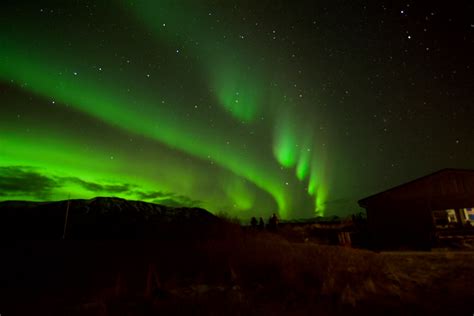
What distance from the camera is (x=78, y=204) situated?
78.8m

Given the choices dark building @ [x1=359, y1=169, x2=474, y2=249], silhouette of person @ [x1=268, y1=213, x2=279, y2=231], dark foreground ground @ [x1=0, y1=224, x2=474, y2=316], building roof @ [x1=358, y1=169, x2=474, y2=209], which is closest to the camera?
dark foreground ground @ [x1=0, y1=224, x2=474, y2=316]

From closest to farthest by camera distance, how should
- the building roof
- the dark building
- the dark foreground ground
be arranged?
the dark foreground ground < the building roof < the dark building

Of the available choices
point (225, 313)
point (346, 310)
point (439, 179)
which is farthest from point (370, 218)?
point (225, 313)

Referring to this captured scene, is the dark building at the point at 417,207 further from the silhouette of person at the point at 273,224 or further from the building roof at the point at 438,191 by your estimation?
the silhouette of person at the point at 273,224

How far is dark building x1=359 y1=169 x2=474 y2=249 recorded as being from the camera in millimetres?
15016

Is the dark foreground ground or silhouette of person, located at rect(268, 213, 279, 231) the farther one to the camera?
silhouette of person, located at rect(268, 213, 279, 231)

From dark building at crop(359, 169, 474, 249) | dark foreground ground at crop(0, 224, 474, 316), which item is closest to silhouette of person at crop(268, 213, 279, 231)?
dark building at crop(359, 169, 474, 249)

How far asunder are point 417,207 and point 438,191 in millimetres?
1520

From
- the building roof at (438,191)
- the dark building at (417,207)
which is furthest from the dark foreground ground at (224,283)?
the building roof at (438,191)

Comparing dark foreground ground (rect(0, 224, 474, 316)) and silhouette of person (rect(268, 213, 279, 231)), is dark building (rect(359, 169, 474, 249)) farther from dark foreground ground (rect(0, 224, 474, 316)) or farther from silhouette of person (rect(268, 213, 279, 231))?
dark foreground ground (rect(0, 224, 474, 316))

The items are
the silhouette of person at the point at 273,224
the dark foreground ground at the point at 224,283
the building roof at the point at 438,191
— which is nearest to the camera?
the dark foreground ground at the point at 224,283

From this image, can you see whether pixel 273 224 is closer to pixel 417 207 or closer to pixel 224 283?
pixel 417 207

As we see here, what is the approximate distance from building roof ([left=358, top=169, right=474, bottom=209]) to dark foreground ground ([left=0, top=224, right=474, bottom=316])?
7921 mm

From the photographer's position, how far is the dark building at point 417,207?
15016 millimetres
